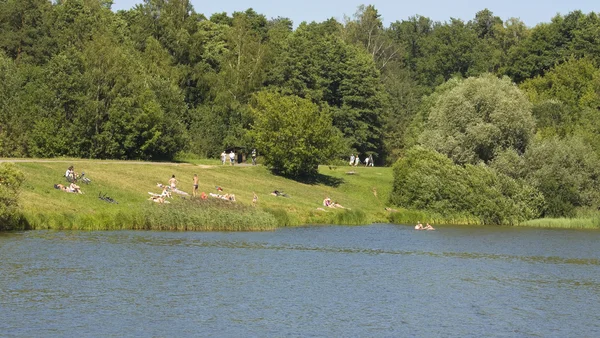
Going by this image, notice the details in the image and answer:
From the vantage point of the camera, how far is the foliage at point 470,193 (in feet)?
270

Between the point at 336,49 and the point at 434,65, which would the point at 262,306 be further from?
the point at 434,65

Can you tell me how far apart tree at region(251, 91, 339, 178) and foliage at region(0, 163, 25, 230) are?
43340mm

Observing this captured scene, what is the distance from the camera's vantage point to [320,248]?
58.5 metres

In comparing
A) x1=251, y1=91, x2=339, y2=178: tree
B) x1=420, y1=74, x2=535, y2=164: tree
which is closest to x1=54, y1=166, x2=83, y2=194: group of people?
x1=251, y1=91, x2=339, y2=178: tree

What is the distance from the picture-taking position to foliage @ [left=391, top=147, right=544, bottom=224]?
8225 centimetres

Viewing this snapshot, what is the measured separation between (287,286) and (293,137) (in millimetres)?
56238

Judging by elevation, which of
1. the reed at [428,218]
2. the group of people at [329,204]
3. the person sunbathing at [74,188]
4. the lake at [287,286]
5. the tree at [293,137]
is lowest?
the lake at [287,286]

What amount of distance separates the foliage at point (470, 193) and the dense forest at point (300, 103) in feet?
0.47

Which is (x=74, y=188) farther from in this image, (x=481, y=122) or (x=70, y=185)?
(x=481, y=122)

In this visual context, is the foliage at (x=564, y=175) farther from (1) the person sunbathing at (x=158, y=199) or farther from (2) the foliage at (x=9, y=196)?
(2) the foliage at (x=9, y=196)

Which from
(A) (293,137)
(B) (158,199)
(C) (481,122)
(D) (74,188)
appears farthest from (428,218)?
(D) (74,188)

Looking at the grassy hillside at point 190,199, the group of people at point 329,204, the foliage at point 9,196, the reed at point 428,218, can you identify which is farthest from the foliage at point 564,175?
the foliage at point 9,196

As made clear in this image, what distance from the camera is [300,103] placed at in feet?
340

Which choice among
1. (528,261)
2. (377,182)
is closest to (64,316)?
(528,261)
